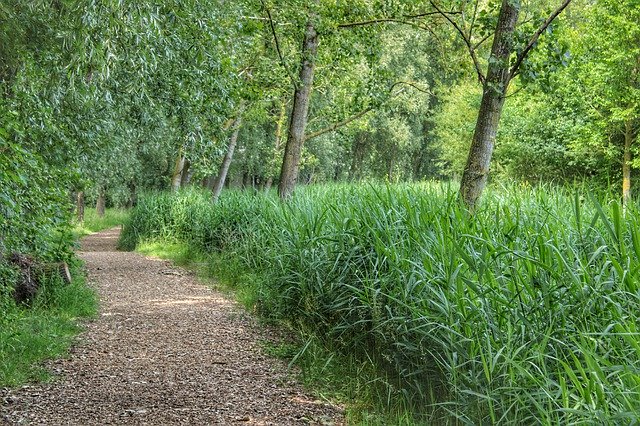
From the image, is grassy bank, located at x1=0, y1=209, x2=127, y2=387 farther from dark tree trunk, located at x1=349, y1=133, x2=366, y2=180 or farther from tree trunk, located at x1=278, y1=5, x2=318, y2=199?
dark tree trunk, located at x1=349, y1=133, x2=366, y2=180

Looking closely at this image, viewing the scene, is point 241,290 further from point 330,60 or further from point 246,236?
point 330,60

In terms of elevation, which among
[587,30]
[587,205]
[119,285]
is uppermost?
[587,30]

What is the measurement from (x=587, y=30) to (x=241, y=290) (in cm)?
1765

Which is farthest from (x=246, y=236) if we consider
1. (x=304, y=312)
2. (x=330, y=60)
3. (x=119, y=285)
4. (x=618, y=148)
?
(x=618, y=148)

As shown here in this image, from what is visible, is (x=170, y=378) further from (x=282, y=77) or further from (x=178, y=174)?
(x=178, y=174)

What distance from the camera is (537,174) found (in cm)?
2464

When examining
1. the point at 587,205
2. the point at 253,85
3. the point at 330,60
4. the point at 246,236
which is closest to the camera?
the point at 587,205

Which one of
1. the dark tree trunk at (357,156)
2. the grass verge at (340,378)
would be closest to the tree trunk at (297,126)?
the grass verge at (340,378)

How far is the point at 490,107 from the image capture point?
6.24 m

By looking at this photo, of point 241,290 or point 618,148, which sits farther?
point 618,148

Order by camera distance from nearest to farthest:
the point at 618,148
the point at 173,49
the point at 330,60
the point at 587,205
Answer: the point at 587,205 < the point at 173,49 < the point at 330,60 < the point at 618,148

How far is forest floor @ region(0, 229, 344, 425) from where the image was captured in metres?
4.58

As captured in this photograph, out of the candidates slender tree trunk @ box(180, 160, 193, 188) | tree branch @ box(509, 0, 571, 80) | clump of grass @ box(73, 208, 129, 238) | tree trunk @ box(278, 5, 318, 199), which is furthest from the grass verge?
clump of grass @ box(73, 208, 129, 238)

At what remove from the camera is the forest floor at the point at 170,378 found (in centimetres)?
458
